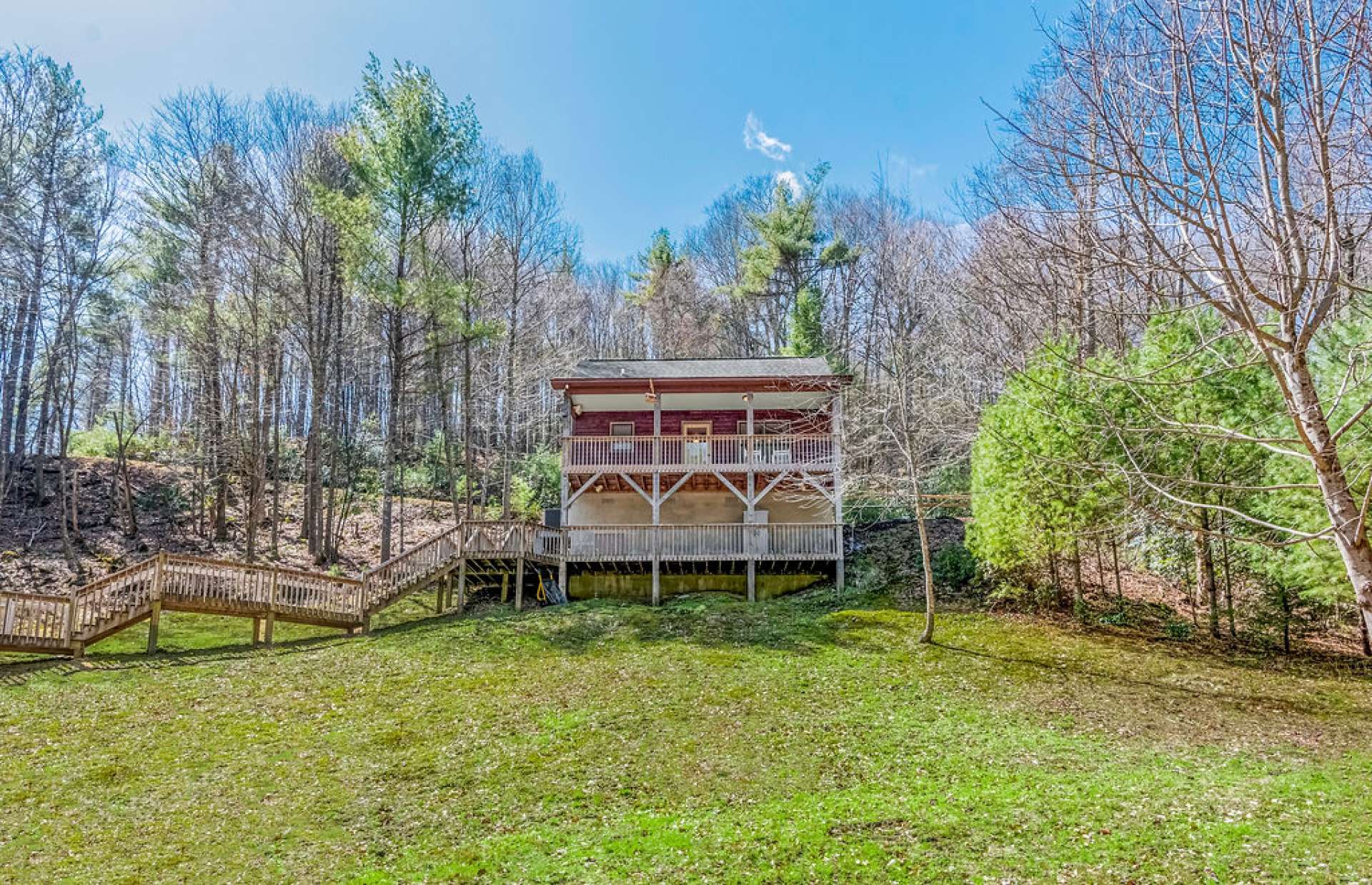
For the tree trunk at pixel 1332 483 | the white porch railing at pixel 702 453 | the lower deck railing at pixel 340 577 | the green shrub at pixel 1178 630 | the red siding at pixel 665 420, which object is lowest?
the green shrub at pixel 1178 630

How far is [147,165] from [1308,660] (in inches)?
1158

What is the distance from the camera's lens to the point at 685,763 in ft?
25.1

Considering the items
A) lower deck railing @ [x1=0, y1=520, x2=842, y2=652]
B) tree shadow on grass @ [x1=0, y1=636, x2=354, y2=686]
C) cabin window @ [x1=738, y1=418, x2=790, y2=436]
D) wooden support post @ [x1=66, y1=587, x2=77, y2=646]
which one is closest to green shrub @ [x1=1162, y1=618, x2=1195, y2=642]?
lower deck railing @ [x1=0, y1=520, x2=842, y2=652]

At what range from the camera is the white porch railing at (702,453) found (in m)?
18.1

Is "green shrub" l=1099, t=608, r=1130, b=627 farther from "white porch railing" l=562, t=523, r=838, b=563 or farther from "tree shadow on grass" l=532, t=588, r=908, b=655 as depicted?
"white porch railing" l=562, t=523, r=838, b=563

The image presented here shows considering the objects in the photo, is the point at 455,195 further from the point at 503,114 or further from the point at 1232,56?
the point at 1232,56

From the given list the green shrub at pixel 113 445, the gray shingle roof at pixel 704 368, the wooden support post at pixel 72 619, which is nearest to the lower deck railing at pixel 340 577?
the wooden support post at pixel 72 619

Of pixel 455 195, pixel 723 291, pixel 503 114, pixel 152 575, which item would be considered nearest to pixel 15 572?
pixel 152 575

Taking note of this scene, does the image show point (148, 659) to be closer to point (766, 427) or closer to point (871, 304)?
point (766, 427)

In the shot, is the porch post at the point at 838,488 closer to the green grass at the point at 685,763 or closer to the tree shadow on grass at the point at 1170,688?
→ the green grass at the point at 685,763

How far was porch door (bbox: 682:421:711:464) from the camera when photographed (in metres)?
18.7

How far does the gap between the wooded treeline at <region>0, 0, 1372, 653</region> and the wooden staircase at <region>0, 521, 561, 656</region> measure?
3071 mm

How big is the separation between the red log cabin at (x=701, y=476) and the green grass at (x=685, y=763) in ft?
15.2

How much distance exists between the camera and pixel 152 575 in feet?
39.4
